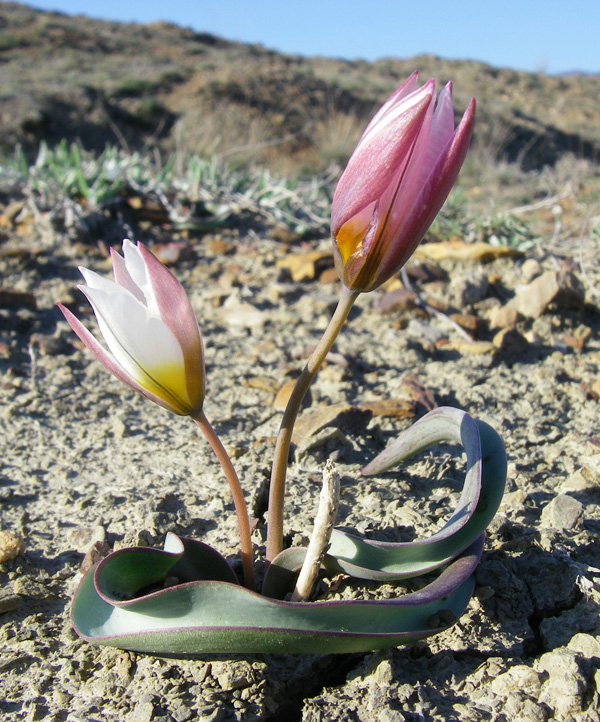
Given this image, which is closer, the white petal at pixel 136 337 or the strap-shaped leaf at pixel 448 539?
the white petal at pixel 136 337

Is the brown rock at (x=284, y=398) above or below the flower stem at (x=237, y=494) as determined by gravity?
below

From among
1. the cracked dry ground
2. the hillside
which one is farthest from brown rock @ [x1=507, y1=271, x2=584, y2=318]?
the hillside

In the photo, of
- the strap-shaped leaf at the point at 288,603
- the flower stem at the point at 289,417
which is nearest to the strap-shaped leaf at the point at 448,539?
the strap-shaped leaf at the point at 288,603

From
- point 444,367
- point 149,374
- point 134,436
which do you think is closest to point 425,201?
point 149,374

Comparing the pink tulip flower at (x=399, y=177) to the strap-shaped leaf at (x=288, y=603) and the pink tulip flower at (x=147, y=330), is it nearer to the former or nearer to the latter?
the pink tulip flower at (x=147, y=330)

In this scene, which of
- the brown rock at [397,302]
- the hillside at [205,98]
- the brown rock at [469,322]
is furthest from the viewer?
the hillside at [205,98]
